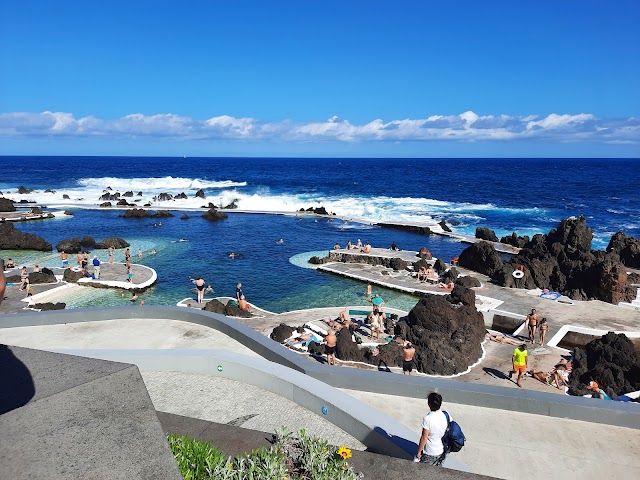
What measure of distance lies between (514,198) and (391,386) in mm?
88955

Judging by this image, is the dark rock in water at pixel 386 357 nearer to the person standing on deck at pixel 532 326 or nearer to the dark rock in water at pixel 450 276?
the person standing on deck at pixel 532 326

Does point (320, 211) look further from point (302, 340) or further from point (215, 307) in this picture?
point (302, 340)

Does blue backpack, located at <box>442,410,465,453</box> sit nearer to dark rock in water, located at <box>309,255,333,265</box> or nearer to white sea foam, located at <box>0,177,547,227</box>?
dark rock in water, located at <box>309,255,333,265</box>

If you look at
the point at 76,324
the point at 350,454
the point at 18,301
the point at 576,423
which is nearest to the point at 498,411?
the point at 576,423

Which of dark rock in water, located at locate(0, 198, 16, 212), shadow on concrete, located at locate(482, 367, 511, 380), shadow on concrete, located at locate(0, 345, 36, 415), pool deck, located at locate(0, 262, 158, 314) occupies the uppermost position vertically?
shadow on concrete, located at locate(0, 345, 36, 415)

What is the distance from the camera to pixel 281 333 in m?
18.7

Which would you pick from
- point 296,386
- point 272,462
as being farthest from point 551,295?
point 272,462

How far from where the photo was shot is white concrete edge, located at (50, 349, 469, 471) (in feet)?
22.4

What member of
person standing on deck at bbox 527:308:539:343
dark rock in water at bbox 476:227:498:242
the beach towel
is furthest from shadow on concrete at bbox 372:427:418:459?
dark rock in water at bbox 476:227:498:242

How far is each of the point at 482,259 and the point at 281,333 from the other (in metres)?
17.7

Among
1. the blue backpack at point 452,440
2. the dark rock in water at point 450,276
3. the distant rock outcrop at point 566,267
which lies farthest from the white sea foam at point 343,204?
the blue backpack at point 452,440

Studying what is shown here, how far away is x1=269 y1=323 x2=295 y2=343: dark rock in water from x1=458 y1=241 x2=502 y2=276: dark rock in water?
16.7m

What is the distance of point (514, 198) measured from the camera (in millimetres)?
90125

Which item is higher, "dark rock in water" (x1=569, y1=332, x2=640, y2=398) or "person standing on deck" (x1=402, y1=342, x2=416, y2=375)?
"person standing on deck" (x1=402, y1=342, x2=416, y2=375)
